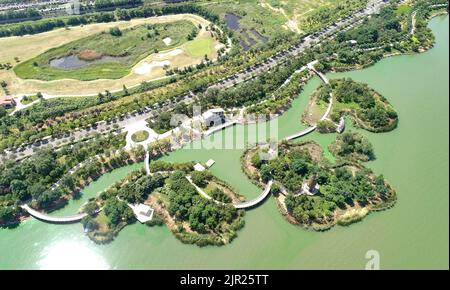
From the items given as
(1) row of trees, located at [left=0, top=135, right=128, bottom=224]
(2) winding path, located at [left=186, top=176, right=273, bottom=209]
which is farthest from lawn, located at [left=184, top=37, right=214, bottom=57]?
(2) winding path, located at [left=186, top=176, right=273, bottom=209]

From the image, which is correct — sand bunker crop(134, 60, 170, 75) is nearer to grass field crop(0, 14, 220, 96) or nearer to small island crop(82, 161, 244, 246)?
grass field crop(0, 14, 220, 96)

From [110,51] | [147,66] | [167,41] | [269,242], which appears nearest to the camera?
[269,242]

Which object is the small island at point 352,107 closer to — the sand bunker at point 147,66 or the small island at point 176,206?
the small island at point 176,206

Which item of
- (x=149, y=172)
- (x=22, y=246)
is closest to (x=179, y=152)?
(x=149, y=172)

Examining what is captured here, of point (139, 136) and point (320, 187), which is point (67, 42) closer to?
point (139, 136)

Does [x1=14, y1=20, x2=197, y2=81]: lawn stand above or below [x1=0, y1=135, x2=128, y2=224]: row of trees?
above

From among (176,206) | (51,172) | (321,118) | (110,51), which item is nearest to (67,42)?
(110,51)

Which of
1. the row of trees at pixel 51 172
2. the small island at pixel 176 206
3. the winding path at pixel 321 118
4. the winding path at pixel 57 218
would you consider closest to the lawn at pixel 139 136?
the row of trees at pixel 51 172
